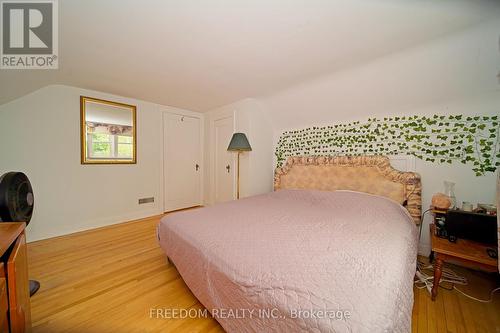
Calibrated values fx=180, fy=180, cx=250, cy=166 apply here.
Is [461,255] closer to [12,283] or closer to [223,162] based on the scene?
[12,283]

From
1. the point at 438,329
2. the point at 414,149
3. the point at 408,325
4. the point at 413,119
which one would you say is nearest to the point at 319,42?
the point at 413,119

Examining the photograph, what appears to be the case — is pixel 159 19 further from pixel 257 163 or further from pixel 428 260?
pixel 428 260

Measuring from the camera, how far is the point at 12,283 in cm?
77

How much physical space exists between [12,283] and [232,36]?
2.01 metres

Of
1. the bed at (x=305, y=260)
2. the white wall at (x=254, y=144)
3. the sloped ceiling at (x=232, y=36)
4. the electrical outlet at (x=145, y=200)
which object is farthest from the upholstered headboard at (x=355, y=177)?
the electrical outlet at (x=145, y=200)

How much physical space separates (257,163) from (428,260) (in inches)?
99.8

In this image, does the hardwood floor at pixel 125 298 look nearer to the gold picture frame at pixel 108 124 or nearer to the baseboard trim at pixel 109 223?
the baseboard trim at pixel 109 223

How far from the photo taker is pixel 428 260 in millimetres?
2018

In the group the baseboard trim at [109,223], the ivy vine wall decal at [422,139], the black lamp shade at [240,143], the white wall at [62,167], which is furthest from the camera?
the black lamp shade at [240,143]

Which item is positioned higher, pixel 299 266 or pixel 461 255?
pixel 299 266

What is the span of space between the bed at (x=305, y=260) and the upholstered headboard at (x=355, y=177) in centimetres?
2

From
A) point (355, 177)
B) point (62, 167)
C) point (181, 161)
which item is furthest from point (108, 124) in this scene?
point (355, 177)

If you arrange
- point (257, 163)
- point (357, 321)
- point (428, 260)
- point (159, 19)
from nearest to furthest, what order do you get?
point (357, 321) → point (159, 19) → point (428, 260) → point (257, 163)

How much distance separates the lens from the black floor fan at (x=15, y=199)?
49.5 inches
